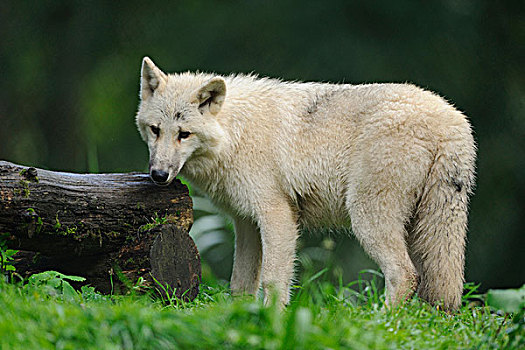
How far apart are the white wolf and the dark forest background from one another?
420 cm

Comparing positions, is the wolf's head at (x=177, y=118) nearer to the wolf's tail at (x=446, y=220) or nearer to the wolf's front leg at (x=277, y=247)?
the wolf's front leg at (x=277, y=247)

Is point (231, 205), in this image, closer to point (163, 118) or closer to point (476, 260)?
point (163, 118)

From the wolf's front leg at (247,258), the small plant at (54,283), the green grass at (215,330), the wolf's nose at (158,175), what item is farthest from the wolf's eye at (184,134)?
the green grass at (215,330)

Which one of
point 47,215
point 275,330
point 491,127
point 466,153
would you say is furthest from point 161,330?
point 491,127

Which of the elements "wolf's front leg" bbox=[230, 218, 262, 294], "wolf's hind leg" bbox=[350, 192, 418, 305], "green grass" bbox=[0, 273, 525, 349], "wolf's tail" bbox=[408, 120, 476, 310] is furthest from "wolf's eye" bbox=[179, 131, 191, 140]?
"wolf's tail" bbox=[408, 120, 476, 310]

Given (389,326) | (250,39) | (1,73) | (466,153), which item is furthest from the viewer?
(1,73)

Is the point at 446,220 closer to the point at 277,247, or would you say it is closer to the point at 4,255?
the point at 277,247

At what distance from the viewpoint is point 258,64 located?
418 inches

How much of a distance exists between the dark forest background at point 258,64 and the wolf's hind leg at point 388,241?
4709 mm

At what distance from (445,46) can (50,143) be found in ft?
24.0

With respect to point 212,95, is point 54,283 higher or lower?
lower

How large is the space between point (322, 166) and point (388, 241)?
2.76 ft

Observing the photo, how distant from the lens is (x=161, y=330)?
2.86 meters

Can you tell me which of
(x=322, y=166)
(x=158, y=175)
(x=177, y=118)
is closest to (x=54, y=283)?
(x=158, y=175)
